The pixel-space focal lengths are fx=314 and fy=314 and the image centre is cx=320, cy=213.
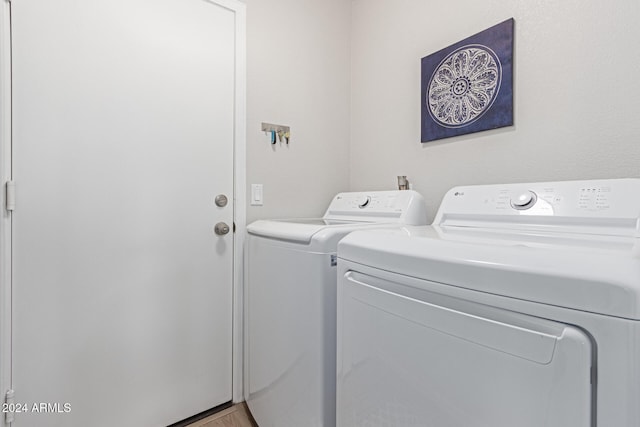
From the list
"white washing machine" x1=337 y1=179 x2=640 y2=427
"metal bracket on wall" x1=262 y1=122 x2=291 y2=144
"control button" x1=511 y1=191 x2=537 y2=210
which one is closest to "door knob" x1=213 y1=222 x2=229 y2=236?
"metal bracket on wall" x1=262 y1=122 x2=291 y2=144

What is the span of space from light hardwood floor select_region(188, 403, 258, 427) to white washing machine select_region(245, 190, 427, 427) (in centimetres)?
7

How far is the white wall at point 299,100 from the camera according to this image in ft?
5.70

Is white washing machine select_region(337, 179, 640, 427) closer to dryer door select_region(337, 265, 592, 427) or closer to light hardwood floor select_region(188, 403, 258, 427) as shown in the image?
dryer door select_region(337, 265, 592, 427)

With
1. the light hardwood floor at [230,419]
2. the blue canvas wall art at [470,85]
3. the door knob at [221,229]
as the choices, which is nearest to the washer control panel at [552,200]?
the blue canvas wall art at [470,85]

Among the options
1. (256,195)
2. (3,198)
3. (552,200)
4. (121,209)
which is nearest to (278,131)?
(256,195)

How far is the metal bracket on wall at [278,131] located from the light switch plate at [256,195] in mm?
277

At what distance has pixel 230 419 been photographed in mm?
1564

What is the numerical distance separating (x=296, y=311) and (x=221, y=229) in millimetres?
681

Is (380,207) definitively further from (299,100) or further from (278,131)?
(299,100)

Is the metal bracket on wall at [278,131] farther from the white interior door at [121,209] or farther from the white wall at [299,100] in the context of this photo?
the white interior door at [121,209]

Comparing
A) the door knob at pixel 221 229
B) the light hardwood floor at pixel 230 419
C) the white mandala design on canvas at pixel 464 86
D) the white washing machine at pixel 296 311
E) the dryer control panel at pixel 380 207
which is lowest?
the light hardwood floor at pixel 230 419

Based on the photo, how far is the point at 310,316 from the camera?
42.3 inches

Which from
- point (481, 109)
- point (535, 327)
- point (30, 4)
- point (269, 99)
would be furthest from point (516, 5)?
point (30, 4)

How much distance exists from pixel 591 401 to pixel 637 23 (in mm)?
1271
